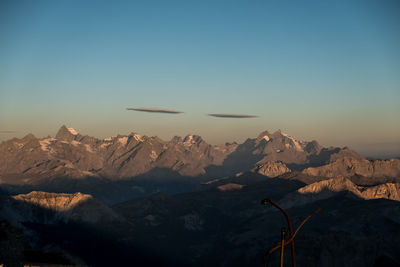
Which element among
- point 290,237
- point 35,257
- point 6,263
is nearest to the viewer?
point 290,237

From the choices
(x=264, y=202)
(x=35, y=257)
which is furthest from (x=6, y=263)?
(x=35, y=257)

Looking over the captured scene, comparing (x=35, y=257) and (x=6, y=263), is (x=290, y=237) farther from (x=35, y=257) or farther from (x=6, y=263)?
(x=35, y=257)

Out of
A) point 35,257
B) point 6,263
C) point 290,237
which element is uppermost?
point 290,237

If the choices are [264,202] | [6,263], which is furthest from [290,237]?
[6,263]

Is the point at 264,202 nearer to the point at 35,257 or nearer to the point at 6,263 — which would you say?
the point at 6,263

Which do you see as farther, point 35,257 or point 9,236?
point 35,257

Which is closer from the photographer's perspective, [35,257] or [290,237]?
[290,237]

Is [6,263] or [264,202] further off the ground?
[264,202]

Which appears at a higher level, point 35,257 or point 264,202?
point 264,202

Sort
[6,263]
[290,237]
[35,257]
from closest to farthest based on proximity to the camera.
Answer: [290,237] → [6,263] → [35,257]
